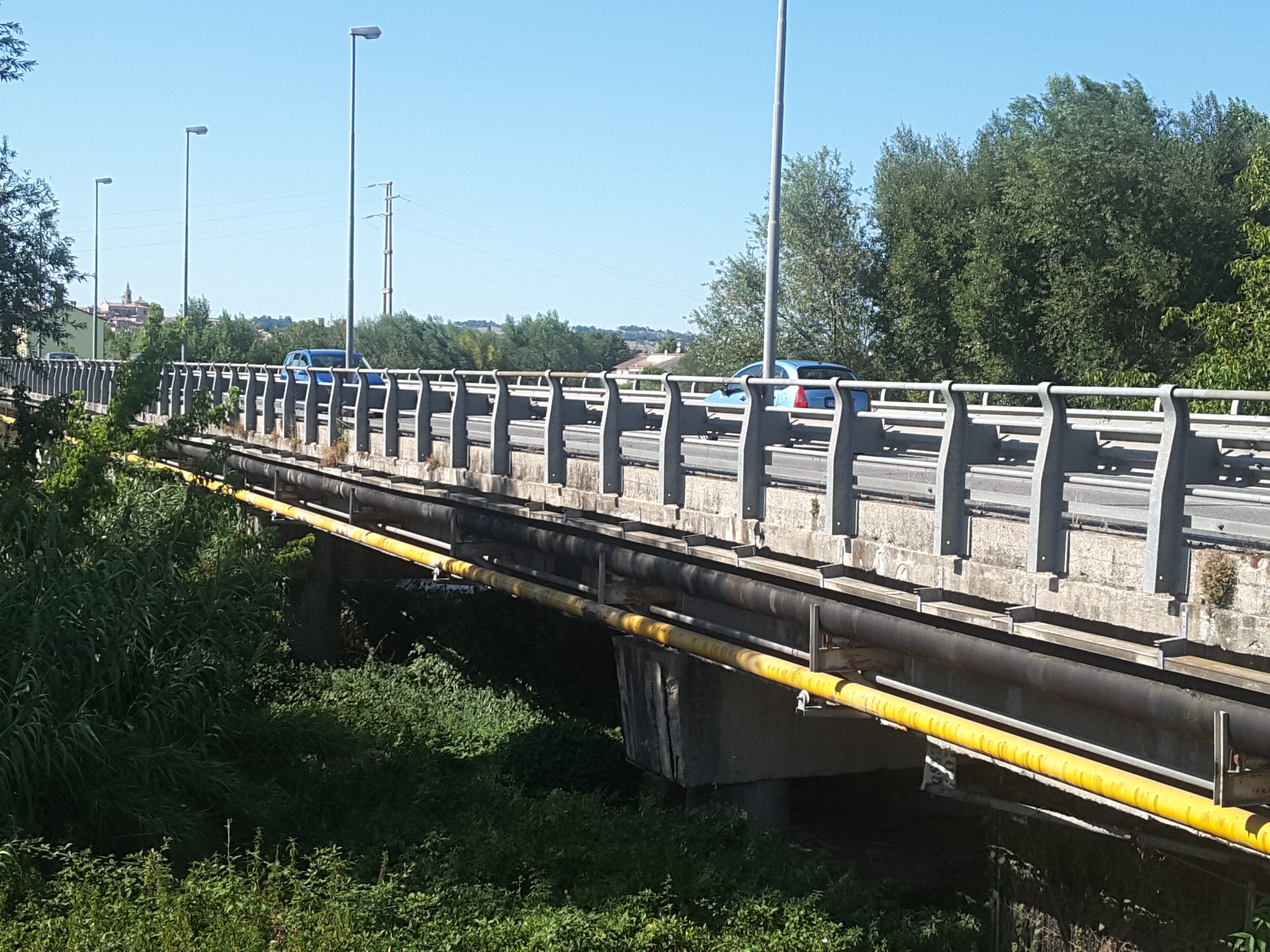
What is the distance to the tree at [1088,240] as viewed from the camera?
3070cm

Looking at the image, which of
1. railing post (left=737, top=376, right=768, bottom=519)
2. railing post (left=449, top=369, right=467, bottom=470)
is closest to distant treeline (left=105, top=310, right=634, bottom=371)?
railing post (left=449, top=369, right=467, bottom=470)

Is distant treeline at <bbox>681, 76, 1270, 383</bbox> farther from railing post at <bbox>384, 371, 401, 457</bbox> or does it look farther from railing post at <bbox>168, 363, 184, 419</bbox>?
railing post at <bbox>168, 363, 184, 419</bbox>

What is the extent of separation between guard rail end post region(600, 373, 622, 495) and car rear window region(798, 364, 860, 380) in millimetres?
7606

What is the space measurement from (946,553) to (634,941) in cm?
387

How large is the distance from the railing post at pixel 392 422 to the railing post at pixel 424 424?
2.65ft

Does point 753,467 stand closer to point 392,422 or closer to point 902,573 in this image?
point 902,573

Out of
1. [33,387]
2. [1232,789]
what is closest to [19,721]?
[1232,789]

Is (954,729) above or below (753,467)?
below

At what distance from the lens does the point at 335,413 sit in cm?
1875

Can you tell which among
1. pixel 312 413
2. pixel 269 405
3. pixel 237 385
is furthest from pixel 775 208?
pixel 237 385

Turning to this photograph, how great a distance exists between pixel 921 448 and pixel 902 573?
6.32 feet

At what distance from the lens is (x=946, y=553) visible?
795cm

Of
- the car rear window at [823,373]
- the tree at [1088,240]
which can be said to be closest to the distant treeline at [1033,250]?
the tree at [1088,240]

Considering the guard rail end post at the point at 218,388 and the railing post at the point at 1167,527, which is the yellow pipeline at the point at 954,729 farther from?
the guard rail end post at the point at 218,388
